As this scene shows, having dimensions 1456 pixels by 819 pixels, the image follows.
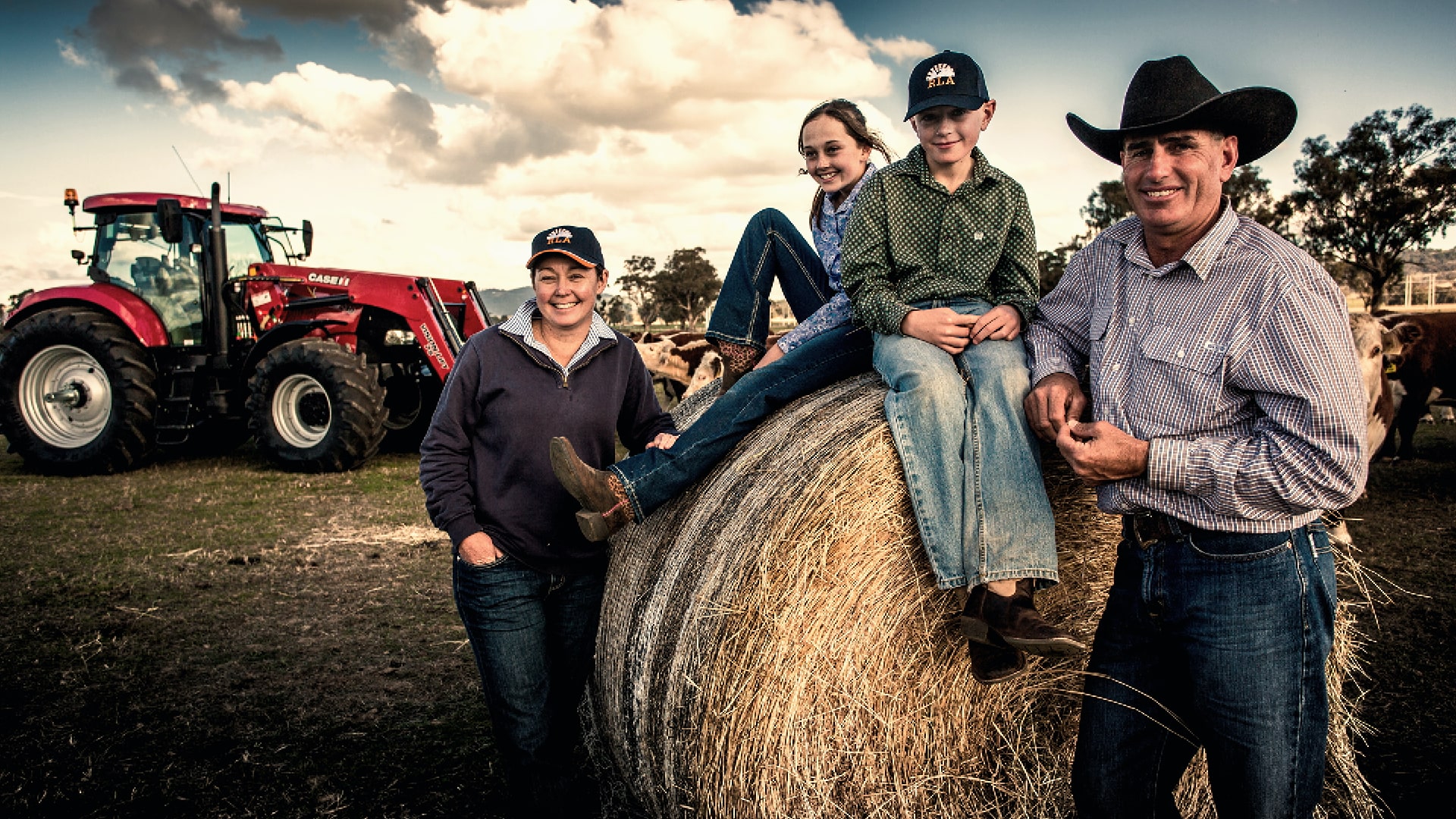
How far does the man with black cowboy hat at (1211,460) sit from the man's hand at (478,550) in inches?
68.0

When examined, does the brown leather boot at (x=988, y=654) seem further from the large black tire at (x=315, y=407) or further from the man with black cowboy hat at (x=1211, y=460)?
the large black tire at (x=315, y=407)

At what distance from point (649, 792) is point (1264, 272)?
7.37 feet

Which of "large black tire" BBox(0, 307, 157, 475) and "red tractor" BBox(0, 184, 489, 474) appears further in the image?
"large black tire" BBox(0, 307, 157, 475)

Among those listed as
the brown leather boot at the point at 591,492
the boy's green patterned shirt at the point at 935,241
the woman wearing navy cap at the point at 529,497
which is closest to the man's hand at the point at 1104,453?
the boy's green patterned shirt at the point at 935,241

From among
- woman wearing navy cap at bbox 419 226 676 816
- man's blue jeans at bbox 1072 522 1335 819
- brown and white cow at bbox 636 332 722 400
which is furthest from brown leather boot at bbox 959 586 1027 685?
brown and white cow at bbox 636 332 722 400

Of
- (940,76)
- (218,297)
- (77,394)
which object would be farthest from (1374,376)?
(77,394)

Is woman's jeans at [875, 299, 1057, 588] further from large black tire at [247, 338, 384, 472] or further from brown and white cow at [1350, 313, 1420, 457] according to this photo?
large black tire at [247, 338, 384, 472]

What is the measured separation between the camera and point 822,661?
8.70ft

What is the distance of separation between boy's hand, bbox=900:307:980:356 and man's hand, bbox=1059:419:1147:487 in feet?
1.59

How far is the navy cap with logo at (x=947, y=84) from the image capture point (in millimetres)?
2857

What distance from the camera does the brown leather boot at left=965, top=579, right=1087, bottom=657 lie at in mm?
2359

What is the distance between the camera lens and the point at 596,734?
330 cm

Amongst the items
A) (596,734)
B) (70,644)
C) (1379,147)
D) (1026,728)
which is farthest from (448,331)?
(1379,147)

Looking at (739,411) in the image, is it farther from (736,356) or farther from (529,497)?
(736,356)
